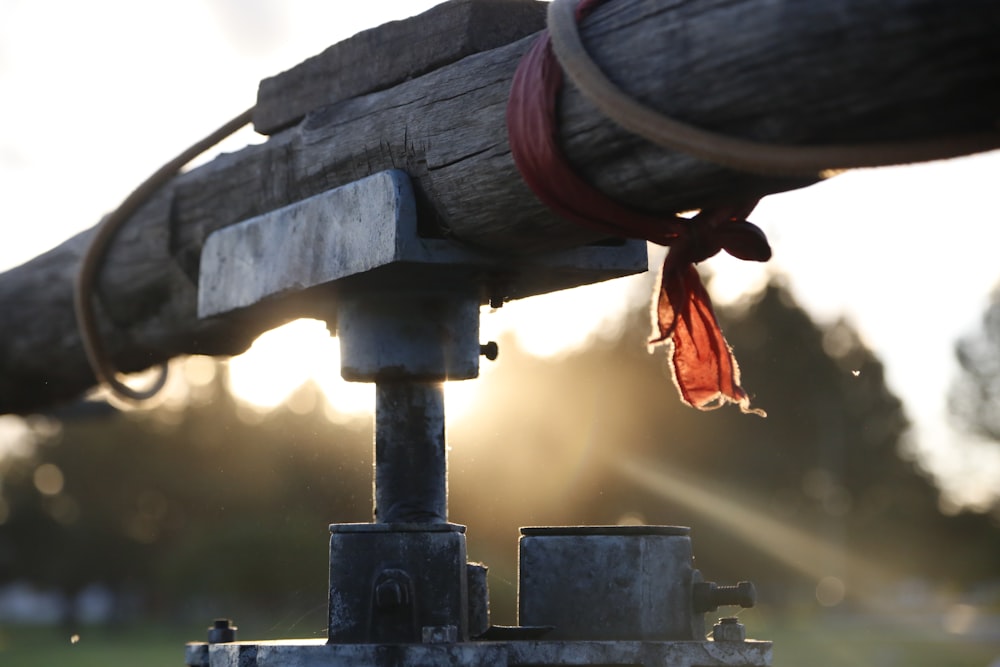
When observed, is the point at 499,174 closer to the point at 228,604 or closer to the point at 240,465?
the point at 240,465

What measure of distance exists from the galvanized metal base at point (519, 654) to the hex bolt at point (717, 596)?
95 mm

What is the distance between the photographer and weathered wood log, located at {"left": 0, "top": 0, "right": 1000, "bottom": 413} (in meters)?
1.67

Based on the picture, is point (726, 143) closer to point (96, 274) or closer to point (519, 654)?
point (519, 654)

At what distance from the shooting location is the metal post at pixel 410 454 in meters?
2.82

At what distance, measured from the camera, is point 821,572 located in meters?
37.8

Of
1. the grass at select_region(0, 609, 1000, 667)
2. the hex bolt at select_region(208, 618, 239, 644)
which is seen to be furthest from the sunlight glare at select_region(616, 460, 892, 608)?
the hex bolt at select_region(208, 618, 239, 644)

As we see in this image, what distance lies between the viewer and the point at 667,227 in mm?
2266

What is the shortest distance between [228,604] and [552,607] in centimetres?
4361

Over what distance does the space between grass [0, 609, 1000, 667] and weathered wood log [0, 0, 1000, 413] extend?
1796 cm

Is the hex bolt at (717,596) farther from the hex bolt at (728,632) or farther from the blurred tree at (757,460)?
the blurred tree at (757,460)

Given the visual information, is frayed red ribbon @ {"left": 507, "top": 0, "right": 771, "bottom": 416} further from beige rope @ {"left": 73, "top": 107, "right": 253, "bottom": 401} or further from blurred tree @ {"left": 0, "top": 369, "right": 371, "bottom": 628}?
blurred tree @ {"left": 0, "top": 369, "right": 371, "bottom": 628}

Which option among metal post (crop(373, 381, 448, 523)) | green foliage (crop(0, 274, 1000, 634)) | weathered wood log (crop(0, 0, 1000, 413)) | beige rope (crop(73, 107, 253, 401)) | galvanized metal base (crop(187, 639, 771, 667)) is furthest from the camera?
green foliage (crop(0, 274, 1000, 634))

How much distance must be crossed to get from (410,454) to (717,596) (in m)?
0.70

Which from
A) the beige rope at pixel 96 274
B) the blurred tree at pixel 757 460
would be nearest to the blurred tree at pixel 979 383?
the blurred tree at pixel 757 460
